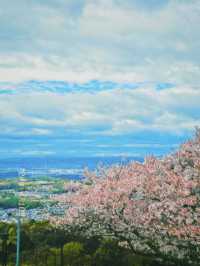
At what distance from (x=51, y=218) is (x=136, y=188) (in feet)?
14.6

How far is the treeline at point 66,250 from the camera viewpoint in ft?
52.2

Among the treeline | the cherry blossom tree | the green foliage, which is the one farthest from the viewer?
the green foliage

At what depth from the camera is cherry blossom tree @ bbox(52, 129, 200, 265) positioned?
41.7ft

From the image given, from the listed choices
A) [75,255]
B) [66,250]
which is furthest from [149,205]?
[66,250]

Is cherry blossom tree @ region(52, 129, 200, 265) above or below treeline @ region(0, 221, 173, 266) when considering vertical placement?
above

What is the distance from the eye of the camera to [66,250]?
16.6 m

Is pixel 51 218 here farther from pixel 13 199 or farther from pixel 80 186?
pixel 13 199

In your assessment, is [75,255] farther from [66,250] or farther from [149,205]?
[149,205]

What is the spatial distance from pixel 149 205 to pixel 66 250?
4057 mm

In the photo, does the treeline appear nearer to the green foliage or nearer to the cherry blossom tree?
the green foliage

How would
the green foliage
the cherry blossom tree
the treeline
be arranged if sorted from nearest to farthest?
the cherry blossom tree
the treeline
the green foliage

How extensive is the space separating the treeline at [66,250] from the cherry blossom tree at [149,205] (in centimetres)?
53

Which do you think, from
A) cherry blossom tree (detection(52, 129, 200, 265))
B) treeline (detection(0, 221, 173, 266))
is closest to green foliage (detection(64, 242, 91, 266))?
treeline (detection(0, 221, 173, 266))

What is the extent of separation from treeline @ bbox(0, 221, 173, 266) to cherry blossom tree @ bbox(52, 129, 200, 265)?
526 millimetres
